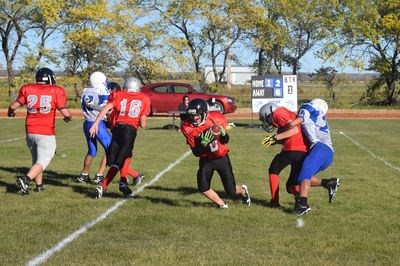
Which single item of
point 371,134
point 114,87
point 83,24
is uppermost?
point 83,24

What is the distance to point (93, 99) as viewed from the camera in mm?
10781

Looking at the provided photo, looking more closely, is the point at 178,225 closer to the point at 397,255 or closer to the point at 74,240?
the point at 74,240

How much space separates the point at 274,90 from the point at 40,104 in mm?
17368

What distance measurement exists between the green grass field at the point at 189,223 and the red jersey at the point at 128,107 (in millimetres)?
1147

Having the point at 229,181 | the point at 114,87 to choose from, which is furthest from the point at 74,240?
the point at 114,87

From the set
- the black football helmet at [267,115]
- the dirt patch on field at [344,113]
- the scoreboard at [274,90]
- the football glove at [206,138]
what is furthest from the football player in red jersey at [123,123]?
the dirt patch on field at [344,113]

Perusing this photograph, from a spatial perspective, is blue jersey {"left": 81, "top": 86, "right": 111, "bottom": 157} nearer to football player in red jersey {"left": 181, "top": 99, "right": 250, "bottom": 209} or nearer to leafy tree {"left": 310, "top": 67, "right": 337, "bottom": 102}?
football player in red jersey {"left": 181, "top": 99, "right": 250, "bottom": 209}

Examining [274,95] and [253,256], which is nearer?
[253,256]

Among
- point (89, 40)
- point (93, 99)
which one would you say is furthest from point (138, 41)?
A: point (93, 99)

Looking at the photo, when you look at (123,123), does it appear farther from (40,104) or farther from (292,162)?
(292,162)

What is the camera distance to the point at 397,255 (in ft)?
20.1

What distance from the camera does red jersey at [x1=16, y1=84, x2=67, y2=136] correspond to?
9391mm

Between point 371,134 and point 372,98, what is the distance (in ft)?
74.1

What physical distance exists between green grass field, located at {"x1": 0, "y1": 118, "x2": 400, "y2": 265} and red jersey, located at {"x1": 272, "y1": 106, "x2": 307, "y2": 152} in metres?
0.83
